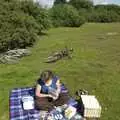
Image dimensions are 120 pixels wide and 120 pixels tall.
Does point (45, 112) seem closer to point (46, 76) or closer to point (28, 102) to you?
point (28, 102)

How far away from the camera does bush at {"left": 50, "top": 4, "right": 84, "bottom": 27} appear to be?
115 feet

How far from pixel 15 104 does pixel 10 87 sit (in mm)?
1994

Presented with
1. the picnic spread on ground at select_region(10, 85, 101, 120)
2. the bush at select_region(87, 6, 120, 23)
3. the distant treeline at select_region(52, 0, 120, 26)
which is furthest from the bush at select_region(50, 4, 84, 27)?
the picnic spread on ground at select_region(10, 85, 101, 120)

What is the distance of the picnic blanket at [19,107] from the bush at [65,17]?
2484cm

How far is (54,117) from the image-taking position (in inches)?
329

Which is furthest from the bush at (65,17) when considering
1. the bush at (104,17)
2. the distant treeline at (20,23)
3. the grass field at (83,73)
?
the grass field at (83,73)

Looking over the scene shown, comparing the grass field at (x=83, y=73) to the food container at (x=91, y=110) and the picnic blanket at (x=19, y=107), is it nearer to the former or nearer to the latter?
the picnic blanket at (x=19, y=107)

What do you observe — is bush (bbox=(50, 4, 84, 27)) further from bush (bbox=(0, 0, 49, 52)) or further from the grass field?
the grass field

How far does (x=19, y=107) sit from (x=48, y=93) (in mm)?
884

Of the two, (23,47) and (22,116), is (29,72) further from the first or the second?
(23,47)

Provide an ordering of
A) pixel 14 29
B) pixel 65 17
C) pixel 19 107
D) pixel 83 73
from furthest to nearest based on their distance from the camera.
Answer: pixel 65 17 < pixel 14 29 < pixel 83 73 < pixel 19 107

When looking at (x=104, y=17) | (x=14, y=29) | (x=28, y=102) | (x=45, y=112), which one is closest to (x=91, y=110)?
(x=45, y=112)

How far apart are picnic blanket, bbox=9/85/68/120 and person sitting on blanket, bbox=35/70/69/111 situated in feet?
0.88

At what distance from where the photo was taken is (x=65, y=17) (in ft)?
116
